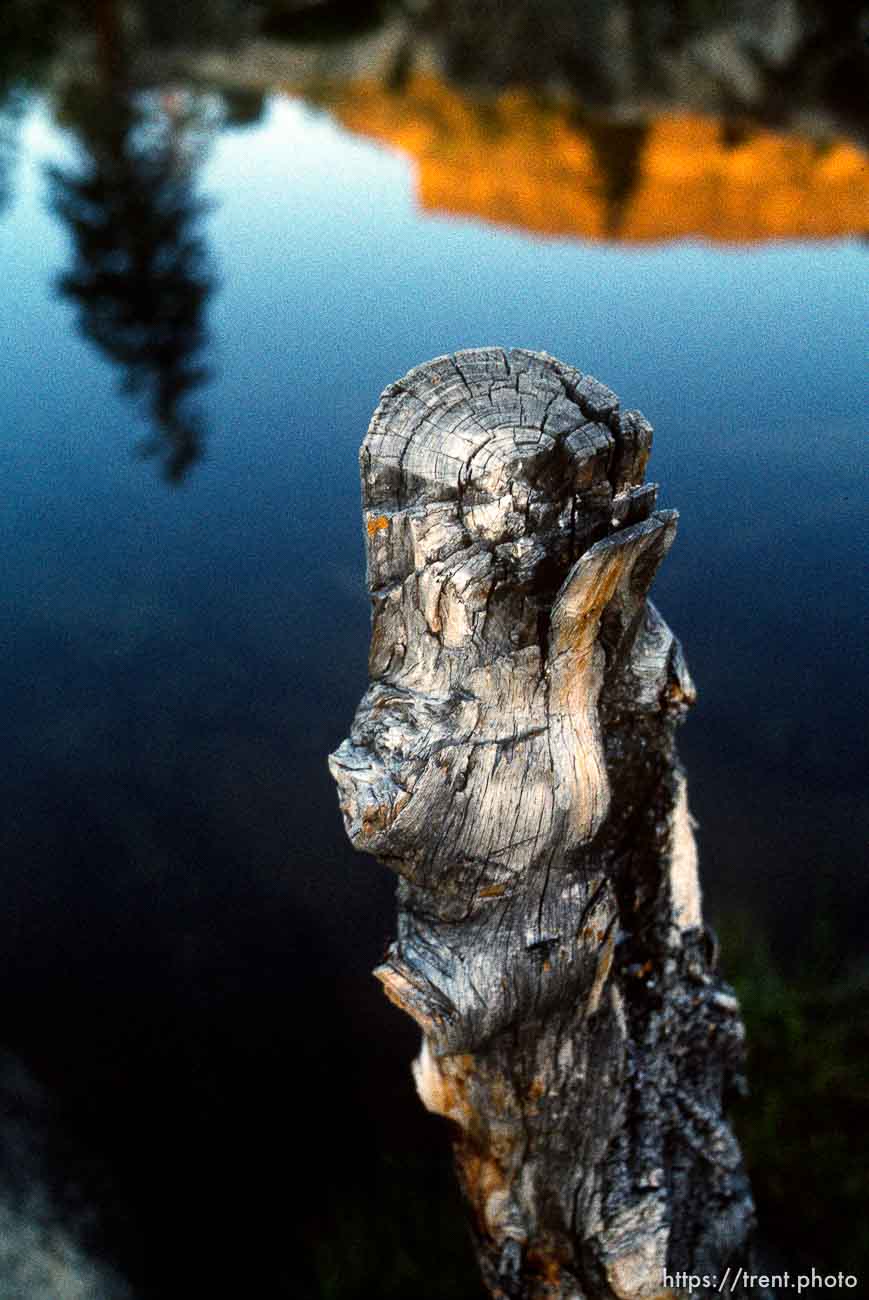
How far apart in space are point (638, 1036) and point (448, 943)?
1.48 ft

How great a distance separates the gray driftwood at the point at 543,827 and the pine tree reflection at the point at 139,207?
19.8ft

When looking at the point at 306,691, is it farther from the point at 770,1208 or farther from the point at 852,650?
the point at 770,1208

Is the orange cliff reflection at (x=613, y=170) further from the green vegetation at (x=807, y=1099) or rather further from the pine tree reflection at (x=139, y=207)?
the green vegetation at (x=807, y=1099)

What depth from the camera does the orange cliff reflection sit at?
17.5ft

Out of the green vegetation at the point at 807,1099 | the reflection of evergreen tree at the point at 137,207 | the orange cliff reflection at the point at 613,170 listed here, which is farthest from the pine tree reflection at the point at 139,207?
the green vegetation at the point at 807,1099

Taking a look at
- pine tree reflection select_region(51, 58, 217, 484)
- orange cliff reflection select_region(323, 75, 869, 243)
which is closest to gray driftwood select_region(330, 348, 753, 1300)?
orange cliff reflection select_region(323, 75, 869, 243)

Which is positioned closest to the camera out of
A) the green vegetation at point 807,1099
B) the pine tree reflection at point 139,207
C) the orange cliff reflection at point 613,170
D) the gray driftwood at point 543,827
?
the gray driftwood at point 543,827

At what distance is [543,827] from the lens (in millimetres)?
1545

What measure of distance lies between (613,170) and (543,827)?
561 cm

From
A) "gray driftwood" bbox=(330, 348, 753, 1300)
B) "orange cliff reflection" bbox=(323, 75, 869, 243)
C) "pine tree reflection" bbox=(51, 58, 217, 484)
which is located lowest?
"gray driftwood" bbox=(330, 348, 753, 1300)

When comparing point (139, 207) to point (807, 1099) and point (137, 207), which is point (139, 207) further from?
point (807, 1099)

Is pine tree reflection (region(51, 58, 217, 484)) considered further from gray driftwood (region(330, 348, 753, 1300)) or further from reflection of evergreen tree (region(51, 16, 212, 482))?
gray driftwood (region(330, 348, 753, 1300))

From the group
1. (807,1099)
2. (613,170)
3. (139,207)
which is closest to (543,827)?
(807,1099)

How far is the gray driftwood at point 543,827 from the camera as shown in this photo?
1.42 meters
